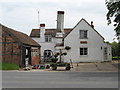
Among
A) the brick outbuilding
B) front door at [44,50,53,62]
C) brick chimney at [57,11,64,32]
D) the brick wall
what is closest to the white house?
front door at [44,50,53,62]

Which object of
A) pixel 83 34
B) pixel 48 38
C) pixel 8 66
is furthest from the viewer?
pixel 48 38

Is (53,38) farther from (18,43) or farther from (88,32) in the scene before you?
(18,43)

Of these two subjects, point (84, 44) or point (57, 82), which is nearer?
point (57, 82)

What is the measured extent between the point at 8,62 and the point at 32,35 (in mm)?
14535

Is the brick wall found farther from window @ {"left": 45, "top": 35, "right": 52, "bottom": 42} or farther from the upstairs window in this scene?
window @ {"left": 45, "top": 35, "right": 52, "bottom": 42}

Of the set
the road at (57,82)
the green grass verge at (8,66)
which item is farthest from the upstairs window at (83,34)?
the road at (57,82)

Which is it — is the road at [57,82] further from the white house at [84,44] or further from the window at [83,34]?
the window at [83,34]

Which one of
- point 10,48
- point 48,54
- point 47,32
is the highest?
point 47,32

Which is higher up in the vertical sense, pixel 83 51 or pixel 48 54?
pixel 83 51

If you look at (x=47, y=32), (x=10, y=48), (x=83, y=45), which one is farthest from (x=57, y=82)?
(x=47, y=32)

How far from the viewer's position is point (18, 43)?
23.8m

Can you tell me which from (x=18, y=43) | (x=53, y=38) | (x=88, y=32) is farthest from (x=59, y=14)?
(x=18, y=43)

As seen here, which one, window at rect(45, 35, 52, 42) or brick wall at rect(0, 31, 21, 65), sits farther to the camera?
window at rect(45, 35, 52, 42)

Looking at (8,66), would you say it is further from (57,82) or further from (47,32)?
(47,32)
